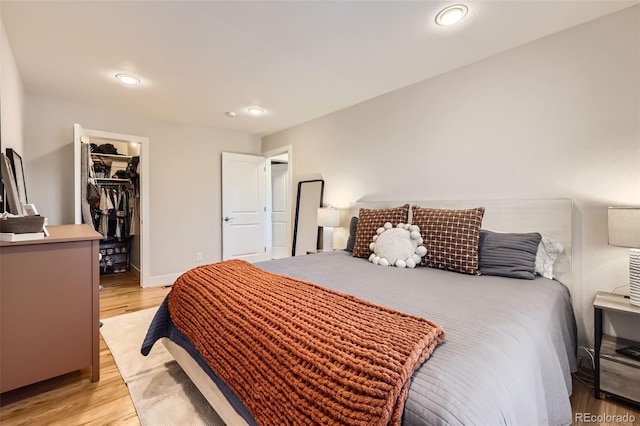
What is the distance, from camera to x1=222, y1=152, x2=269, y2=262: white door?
4.63 meters

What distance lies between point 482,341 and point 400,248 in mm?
1287

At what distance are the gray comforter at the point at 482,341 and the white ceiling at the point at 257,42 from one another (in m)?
1.70

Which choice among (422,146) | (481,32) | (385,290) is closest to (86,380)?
(385,290)

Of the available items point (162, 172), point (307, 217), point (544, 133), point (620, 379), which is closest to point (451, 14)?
point (544, 133)

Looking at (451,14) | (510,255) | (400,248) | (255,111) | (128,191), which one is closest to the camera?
(451,14)

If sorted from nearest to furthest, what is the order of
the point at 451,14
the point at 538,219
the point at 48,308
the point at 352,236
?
the point at 48,308 < the point at 451,14 < the point at 538,219 < the point at 352,236

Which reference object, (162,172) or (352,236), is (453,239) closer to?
(352,236)

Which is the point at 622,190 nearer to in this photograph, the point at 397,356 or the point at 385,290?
the point at 385,290

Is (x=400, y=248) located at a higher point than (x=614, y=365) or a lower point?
higher

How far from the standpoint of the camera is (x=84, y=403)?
64.5 inches

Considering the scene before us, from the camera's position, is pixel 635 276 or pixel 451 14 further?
pixel 451 14

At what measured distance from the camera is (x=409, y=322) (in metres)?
1.04

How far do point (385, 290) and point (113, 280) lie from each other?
4.51 metres

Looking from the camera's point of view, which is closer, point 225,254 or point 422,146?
point 422,146
